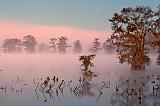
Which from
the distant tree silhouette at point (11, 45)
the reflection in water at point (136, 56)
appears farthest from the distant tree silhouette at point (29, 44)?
the reflection in water at point (136, 56)

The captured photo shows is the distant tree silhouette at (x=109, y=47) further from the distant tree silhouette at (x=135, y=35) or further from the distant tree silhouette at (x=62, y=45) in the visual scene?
the distant tree silhouette at (x=135, y=35)

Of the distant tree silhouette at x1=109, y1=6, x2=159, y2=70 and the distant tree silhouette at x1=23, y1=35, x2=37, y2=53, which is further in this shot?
the distant tree silhouette at x1=23, y1=35, x2=37, y2=53

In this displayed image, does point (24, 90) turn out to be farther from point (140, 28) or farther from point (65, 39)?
point (65, 39)

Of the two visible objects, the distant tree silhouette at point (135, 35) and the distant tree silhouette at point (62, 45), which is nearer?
the distant tree silhouette at point (135, 35)

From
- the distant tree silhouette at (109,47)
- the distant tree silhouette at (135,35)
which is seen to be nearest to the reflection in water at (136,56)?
the distant tree silhouette at (135,35)

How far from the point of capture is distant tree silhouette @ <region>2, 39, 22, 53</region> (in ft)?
548

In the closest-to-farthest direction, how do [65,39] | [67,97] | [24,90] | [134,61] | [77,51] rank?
[67,97], [24,90], [134,61], [65,39], [77,51]

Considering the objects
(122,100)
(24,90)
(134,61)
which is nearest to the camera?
(122,100)

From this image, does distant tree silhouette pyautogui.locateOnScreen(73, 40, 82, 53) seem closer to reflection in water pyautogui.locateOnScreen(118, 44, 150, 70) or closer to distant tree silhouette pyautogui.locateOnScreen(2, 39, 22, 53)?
distant tree silhouette pyautogui.locateOnScreen(2, 39, 22, 53)

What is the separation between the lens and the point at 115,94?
2250 cm

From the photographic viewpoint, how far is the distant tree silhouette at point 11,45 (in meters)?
167

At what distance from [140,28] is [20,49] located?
127657 mm

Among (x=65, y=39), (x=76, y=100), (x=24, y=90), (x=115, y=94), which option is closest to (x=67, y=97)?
(x=76, y=100)

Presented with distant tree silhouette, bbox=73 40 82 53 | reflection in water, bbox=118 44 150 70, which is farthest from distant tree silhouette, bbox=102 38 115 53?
reflection in water, bbox=118 44 150 70
